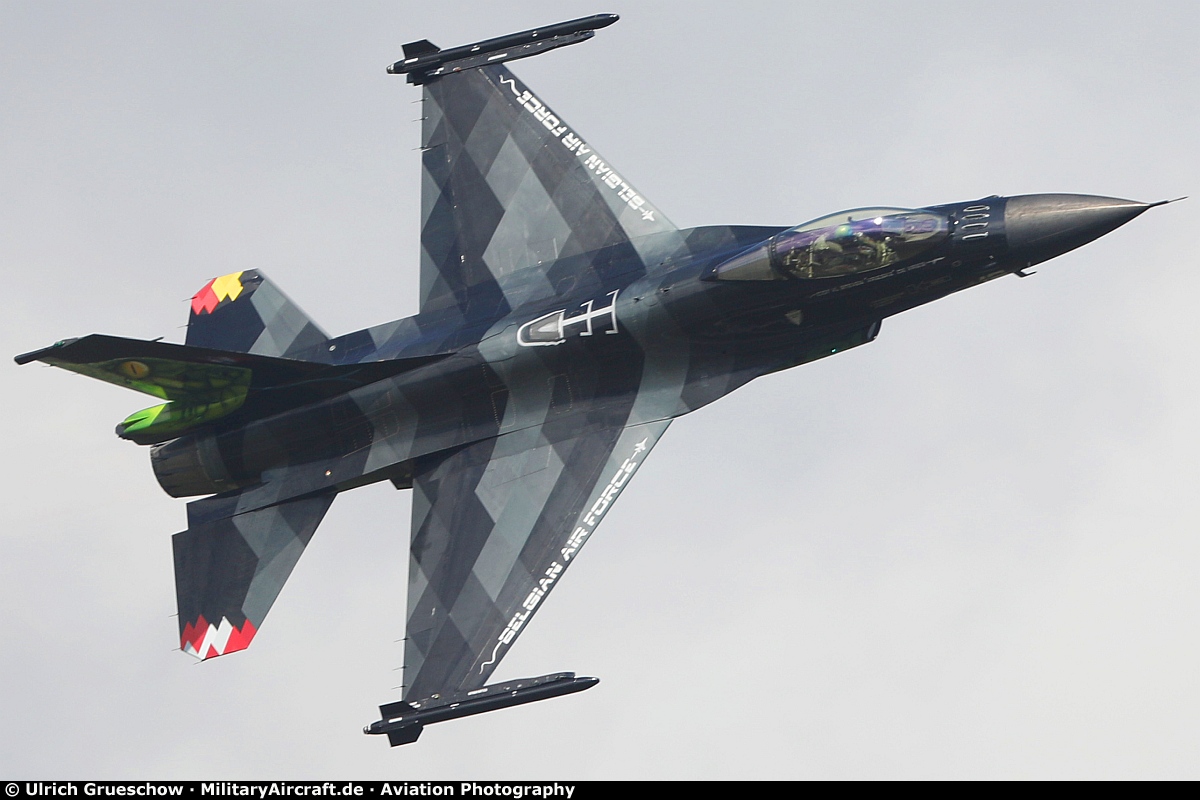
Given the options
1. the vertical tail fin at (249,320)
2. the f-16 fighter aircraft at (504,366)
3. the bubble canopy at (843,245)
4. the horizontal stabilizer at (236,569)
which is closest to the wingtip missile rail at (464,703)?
the f-16 fighter aircraft at (504,366)

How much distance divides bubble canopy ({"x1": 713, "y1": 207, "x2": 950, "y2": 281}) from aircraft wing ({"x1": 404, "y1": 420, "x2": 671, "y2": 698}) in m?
2.99

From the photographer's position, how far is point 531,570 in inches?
1198

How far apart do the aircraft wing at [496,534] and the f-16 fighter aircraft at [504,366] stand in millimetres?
35

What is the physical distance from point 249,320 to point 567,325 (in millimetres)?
6451

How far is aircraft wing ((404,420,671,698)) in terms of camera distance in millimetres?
30203

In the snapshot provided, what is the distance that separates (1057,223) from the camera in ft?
93.9

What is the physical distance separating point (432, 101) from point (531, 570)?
9.09 m

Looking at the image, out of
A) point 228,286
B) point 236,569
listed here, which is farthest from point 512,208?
point 236,569

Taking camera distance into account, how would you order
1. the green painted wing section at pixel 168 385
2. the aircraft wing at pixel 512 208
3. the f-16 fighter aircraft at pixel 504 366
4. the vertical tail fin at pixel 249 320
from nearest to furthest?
the f-16 fighter aircraft at pixel 504 366
the green painted wing section at pixel 168 385
the aircraft wing at pixel 512 208
the vertical tail fin at pixel 249 320

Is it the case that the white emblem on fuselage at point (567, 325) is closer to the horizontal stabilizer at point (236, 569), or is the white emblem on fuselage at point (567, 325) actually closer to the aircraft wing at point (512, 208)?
the aircraft wing at point (512, 208)

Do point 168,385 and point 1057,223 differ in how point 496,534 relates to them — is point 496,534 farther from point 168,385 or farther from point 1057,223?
point 1057,223

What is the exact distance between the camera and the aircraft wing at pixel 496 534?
3020 centimetres

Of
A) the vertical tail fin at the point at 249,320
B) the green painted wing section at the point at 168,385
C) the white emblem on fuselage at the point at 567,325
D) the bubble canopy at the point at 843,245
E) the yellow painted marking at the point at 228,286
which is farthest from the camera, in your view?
the yellow painted marking at the point at 228,286

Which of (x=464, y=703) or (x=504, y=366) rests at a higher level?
(x=504, y=366)
